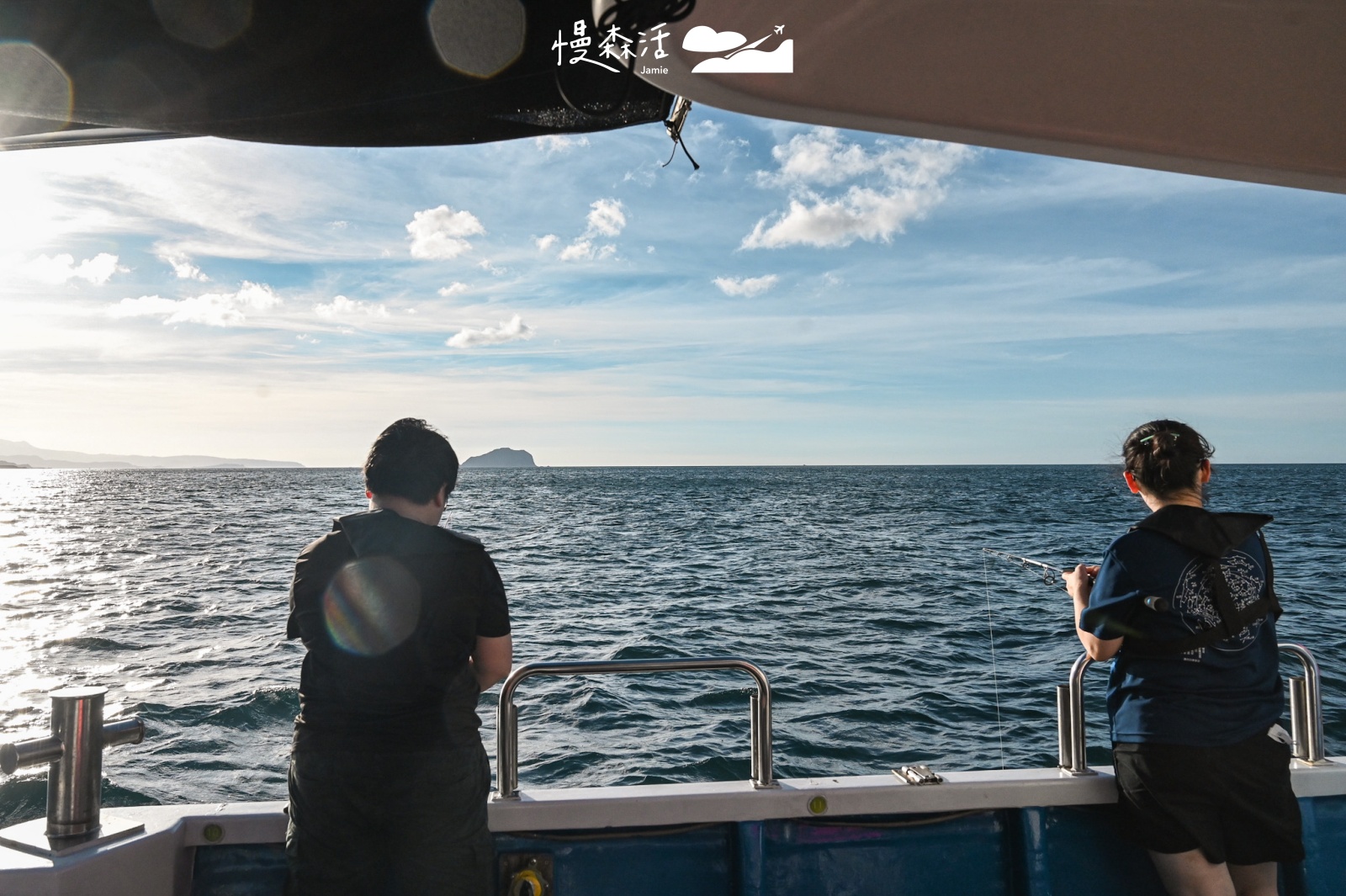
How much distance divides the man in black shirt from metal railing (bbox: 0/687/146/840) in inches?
19.0

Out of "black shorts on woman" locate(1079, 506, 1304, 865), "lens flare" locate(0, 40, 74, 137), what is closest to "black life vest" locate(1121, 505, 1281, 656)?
"black shorts on woman" locate(1079, 506, 1304, 865)

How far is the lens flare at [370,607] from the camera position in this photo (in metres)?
1.86

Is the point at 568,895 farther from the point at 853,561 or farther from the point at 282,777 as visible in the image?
the point at 853,561

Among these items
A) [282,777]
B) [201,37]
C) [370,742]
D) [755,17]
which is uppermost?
[201,37]

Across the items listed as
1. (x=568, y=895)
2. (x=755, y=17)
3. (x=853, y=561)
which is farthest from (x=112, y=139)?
(x=853, y=561)

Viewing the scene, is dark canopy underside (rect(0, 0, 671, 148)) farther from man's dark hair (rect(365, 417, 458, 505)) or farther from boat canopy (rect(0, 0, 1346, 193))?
man's dark hair (rect(365, 417, 458, 505))

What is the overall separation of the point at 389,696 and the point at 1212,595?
201 cm

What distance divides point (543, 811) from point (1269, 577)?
79.9 inches

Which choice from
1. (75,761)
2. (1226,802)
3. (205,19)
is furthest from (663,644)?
(205,19)

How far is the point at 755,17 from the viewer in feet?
3.52

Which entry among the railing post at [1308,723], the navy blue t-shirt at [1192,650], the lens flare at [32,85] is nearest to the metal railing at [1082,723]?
the railing post at [1308,723]

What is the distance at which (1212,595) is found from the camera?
80.5 inches

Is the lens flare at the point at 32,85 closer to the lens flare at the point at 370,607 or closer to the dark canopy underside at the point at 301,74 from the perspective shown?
the dark canopy underside at the point at 301,74

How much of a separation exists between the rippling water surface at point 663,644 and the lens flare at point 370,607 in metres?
2.03
